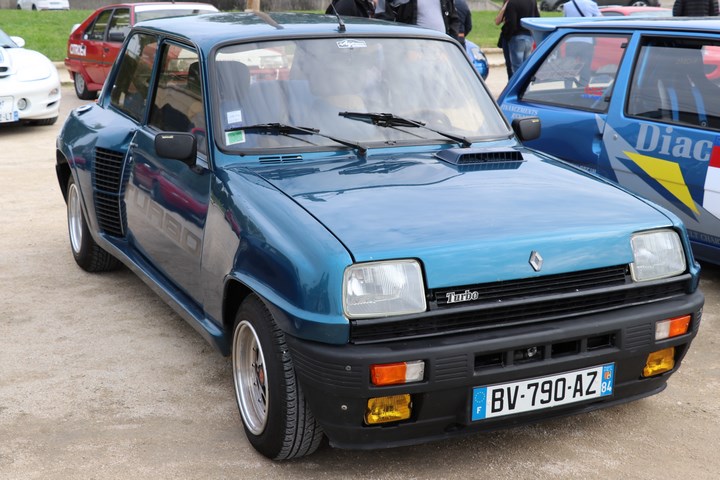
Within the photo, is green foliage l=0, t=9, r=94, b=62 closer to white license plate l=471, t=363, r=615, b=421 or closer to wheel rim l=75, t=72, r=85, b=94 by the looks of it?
wheel rim l=75, t=72, r=85, b=94

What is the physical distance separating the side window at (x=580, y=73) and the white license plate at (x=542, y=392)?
2.86 m

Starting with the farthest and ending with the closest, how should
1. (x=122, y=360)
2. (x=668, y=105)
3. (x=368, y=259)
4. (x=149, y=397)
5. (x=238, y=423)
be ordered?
(x=668, y=105) → (x=122, y=360) → (x=149, y=397) → (x=238, y=423) → (x=368, y=259)

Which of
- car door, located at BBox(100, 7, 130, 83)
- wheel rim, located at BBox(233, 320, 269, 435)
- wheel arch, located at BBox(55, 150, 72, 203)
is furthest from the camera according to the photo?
car door, located at BBox(100, 7, 130, 83)

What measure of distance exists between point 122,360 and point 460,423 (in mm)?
2024

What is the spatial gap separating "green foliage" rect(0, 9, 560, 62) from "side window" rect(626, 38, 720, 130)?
14594mm

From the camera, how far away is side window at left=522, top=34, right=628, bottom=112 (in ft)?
19.5

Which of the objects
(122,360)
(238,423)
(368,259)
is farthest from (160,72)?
(368,259)

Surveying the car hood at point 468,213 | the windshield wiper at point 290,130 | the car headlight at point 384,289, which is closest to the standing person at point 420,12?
the windshield wiper at point 290,130

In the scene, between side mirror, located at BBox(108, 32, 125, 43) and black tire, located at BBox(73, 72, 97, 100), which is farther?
black tire, located at BBox(73, 72, 97, 100)

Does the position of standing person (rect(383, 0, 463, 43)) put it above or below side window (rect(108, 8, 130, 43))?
above

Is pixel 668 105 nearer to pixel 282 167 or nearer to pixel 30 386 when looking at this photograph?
pixel 282 167

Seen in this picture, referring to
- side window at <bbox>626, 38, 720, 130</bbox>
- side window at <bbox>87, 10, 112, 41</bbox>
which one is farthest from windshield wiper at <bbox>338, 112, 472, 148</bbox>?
side window at <bbox>87, 10, 112, 41</bbox>

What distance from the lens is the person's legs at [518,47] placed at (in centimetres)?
1204

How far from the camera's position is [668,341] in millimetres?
3537
